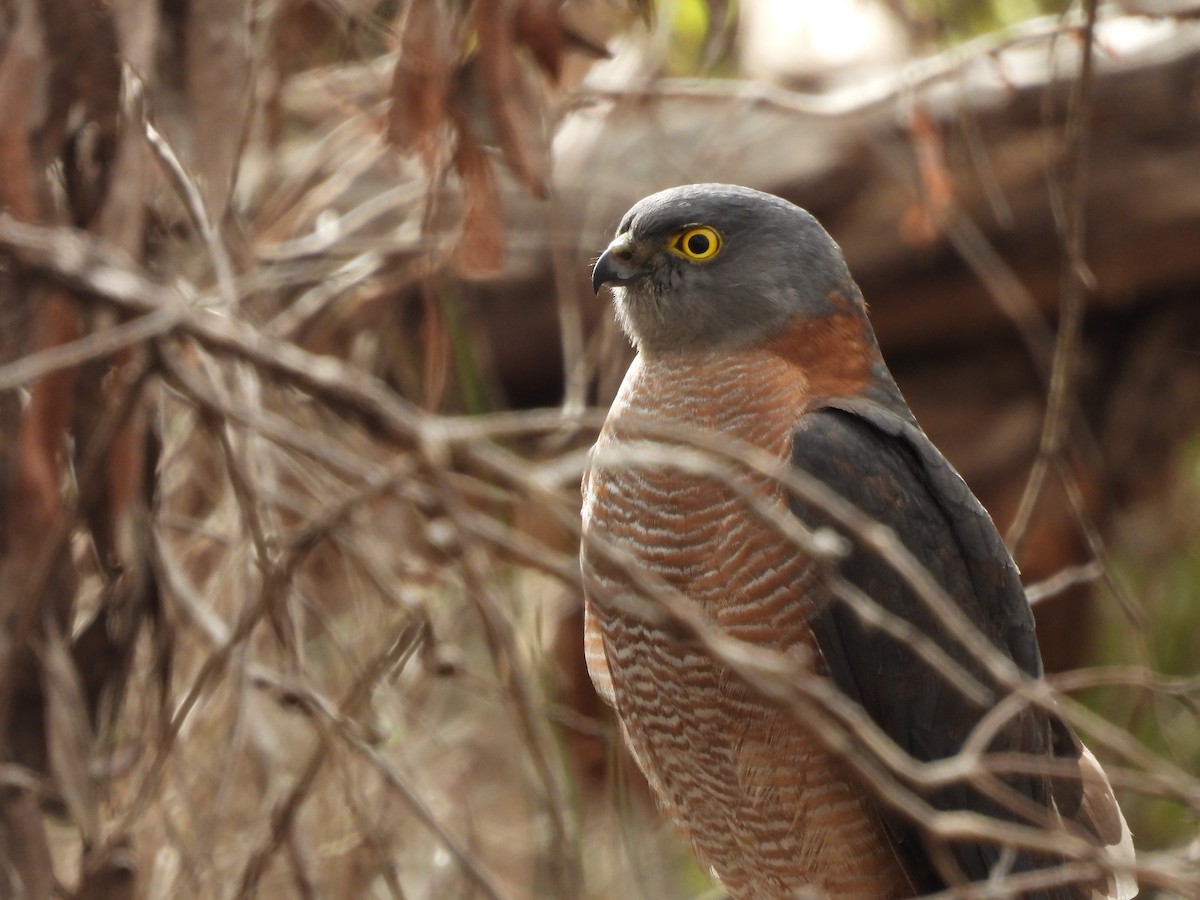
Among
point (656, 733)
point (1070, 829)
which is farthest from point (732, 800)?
point (1070, 829)

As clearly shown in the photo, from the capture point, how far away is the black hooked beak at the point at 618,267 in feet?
12.0

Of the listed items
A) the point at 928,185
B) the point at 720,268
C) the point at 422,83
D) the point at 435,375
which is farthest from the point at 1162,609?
the point at 422,83

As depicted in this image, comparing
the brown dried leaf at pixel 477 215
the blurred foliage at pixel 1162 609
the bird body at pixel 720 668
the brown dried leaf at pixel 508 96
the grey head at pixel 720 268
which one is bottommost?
the blurred foliage at pixel 1162 609

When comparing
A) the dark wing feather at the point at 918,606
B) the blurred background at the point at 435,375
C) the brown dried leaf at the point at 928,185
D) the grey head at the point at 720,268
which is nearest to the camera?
the blurred background at the point at 435,375

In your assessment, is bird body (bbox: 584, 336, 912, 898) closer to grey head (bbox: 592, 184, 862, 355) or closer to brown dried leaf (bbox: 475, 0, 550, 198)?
grey head (bbox: 592, 184, 862, 355)

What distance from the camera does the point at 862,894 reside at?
3418mm

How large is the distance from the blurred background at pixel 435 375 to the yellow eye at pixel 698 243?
15.8 inches

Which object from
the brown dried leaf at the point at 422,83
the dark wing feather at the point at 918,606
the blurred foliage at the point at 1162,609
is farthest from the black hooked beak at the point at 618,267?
the blurred foliage at the point at 1162,609

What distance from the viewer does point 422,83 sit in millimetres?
3309

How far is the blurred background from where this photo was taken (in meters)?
2.91

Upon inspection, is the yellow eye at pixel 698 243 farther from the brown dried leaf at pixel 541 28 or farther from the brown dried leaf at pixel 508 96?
the brown dried leaf at pixel 541 28

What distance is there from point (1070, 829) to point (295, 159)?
3.82m

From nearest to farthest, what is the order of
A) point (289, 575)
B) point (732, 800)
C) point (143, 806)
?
point (289, 575) → point (143, 806) → point (732, 800)

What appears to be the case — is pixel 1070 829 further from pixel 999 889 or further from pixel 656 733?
pixel 999 889
